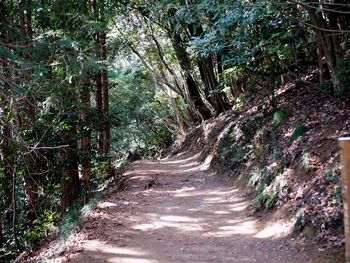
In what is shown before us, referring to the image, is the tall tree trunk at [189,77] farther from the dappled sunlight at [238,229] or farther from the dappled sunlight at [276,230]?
the dappled sunlight at [276,230]

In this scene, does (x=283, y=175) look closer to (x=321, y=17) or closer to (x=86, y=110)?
(x=321, y=17)

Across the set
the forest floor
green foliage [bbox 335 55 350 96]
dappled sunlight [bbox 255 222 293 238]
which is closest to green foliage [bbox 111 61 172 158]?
the forest floor

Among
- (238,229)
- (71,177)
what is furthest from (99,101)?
(238,229)

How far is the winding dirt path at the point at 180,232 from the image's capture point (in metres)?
5.66

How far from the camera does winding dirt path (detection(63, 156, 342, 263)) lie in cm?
566

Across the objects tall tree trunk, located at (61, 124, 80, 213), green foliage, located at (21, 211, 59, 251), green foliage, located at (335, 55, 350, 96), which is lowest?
green foliage, located at (21, 211, 59, 251)

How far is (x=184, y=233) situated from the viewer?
6844mm

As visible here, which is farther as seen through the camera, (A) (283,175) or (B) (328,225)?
(A) (283,175)

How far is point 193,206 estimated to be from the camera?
8.80 meters

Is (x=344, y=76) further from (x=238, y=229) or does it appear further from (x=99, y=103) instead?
(x=99, y=103)

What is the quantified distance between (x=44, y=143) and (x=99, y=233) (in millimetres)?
4336

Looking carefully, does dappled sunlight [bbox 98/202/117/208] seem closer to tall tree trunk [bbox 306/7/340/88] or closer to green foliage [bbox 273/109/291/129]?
green foliage [bbox 273/109/291/129]

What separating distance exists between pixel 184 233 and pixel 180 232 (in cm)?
10

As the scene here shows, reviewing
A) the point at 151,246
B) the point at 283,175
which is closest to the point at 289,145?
the point at 283,175
